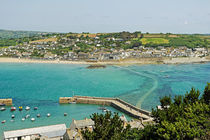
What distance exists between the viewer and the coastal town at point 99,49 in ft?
274

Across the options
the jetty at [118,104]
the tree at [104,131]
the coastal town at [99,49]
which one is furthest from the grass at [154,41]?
the tree at [104,131]

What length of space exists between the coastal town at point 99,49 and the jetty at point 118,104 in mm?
45337

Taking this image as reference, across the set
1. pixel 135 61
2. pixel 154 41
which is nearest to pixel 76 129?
pixel 135 61

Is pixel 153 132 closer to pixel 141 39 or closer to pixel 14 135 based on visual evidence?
pixel 14 135

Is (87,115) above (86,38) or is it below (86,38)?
below

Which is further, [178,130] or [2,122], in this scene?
[2,122]

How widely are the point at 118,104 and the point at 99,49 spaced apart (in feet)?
210

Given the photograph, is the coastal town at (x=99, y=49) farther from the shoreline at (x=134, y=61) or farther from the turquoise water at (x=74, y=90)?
the turquoise water at (x=74, y=90)

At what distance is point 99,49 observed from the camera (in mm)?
91938

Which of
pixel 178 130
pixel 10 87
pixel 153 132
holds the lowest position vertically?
pixel 10 87

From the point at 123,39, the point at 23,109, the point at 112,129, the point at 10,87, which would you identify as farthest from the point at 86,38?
the point at 112,129

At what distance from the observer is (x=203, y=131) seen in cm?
1237

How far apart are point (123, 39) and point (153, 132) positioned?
104 m

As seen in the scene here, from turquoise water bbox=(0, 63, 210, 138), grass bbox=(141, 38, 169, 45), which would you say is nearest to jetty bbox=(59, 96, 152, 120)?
turquoise water bbox=(0, 63, 210, 138)
